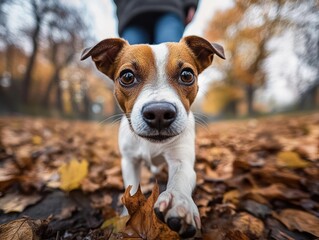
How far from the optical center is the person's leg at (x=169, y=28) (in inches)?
110

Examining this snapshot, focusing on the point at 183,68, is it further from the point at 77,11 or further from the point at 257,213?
the point at 77,11

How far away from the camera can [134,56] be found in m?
1.93

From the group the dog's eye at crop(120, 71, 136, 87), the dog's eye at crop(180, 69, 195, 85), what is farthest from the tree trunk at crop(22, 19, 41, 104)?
the dog's eye at crop(180, 69, 195, 85)

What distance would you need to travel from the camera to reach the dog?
4.19 feet

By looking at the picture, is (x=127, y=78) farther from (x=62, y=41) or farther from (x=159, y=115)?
(x=62, y=41)

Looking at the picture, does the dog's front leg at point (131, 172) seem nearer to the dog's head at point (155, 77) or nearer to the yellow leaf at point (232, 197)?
the dog's head at point (155, 77)

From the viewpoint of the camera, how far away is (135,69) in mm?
1870

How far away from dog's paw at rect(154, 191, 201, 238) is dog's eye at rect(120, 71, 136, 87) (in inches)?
38.1

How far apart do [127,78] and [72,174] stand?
0.98 meters

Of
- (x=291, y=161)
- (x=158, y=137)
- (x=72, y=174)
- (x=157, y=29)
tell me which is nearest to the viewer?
(x=158, y=137)

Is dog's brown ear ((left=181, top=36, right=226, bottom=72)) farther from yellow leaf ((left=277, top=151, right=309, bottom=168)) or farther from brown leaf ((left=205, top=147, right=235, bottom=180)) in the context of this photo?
yellow leaf ((left=277, top=151, right=309, bottom=168))

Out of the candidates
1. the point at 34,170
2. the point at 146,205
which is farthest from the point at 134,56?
the point at 34,170

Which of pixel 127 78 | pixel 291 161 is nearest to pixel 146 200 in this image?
pixel 127 78

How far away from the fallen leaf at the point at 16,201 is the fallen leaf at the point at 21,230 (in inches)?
17.5
